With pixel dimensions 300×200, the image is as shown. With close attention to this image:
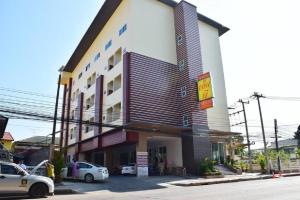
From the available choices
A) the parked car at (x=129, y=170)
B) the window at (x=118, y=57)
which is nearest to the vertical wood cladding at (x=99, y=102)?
the window at (x=118, y=57)

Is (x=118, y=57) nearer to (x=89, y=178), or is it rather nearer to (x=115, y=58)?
(x=115, y=58)

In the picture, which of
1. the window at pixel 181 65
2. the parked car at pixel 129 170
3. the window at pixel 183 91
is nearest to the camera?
the parked car at pixel 129 170

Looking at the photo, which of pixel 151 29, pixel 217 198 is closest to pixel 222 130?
pixel 151 29

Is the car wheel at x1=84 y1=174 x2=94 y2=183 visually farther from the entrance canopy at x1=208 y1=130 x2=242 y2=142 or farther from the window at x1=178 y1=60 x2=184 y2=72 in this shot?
the window at x1=178 y1=60 x2=184 y2=72

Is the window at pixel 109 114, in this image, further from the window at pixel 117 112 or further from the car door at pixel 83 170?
the car door at pixel 83 170

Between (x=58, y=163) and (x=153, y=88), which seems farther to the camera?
(x=153, y=88)

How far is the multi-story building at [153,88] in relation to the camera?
29.6 meters

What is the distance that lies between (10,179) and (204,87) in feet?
69.4

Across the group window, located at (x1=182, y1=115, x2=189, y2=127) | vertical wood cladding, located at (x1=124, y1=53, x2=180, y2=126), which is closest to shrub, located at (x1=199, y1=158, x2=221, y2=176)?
window, located at (x1=182, y1=115, x2=189, y2=127)

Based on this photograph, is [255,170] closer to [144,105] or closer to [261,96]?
[261,96]

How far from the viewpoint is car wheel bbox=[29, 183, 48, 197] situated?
13746 millimetres

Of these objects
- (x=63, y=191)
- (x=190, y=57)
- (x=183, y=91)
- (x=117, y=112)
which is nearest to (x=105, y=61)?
(x=117, y=112)

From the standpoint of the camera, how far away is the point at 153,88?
1229 inches

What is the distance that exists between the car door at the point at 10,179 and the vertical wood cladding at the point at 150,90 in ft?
50.5
